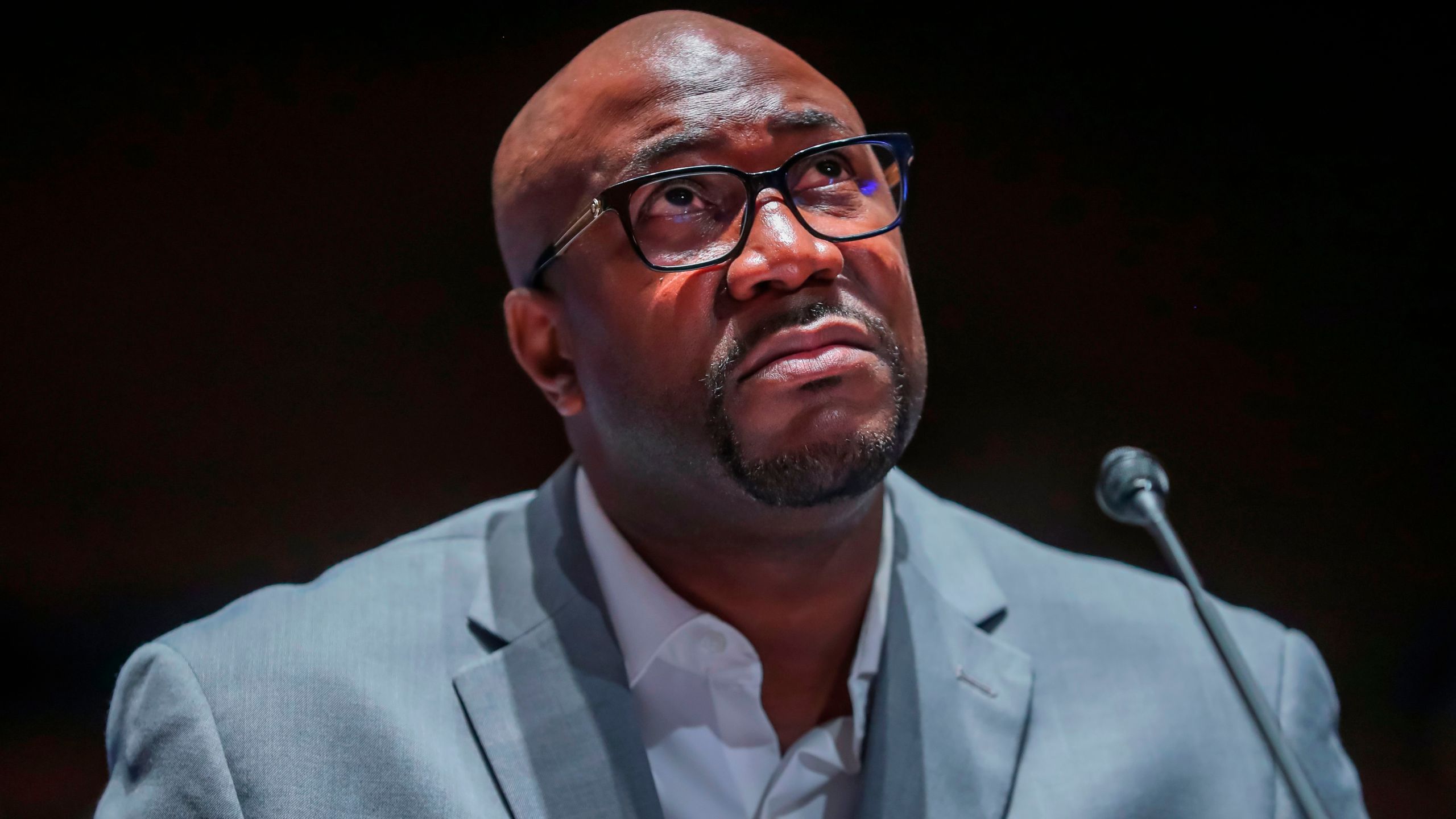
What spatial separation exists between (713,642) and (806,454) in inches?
16.4

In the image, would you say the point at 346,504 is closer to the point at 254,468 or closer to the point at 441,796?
the point at 254,468

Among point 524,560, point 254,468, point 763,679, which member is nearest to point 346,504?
point 254,468

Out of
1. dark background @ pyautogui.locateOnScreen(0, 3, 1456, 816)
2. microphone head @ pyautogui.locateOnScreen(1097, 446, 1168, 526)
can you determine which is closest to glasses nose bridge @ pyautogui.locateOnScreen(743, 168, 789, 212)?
dark background @ pyautogui.locateOnScreen(0, 3, 1456, 816)

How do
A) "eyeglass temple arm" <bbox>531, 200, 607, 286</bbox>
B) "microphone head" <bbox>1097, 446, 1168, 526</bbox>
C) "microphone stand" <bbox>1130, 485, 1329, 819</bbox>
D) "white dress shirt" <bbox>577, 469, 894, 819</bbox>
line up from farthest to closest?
"white dress shirt" <bbox>577, 469, 894, 819</bbox> → "eyeglass temple arm" <bbox>531, 200, 607, 286</bbox> → "microphone head" <bbox>1097, 446, 1168, 526</bbox> → "microphone stand" <bbox>1130, 485, 1329, 819</bbox>

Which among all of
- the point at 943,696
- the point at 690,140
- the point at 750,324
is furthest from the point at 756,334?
the point at 943,696

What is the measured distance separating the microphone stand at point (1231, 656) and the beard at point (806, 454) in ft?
1.21

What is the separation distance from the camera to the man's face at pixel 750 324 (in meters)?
1.75

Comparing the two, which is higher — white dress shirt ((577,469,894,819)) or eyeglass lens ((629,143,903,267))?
eyeglass lens ((629,143,903,267))

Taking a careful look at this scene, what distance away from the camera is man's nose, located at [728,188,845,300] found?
68.8 inches

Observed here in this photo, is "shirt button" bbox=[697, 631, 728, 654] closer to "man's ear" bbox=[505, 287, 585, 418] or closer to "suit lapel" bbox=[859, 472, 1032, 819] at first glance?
"suit lapel" bbox=[859, 472, 1032, 819]

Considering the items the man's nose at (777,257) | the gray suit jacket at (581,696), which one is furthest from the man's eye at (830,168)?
the gray suit jacket at (581,696)

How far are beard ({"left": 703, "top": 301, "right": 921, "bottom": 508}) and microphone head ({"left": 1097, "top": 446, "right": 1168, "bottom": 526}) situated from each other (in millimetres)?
306

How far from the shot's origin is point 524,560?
6.84 feet

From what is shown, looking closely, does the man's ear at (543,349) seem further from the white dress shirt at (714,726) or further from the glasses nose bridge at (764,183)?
the glasses nose bridge at (764,183)
